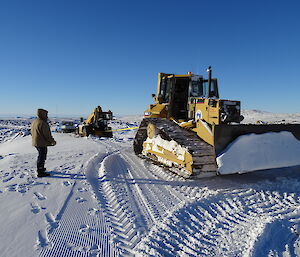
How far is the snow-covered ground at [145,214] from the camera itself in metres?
2.38

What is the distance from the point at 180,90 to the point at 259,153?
4.16 m

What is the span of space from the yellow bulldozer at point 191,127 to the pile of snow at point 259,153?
0.48ft

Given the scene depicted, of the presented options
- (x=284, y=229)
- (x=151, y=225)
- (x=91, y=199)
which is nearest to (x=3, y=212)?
(x=91, y=199)

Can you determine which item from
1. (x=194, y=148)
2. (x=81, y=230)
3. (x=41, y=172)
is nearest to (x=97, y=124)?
(x=41, y=172)

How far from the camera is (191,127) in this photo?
17.7ft

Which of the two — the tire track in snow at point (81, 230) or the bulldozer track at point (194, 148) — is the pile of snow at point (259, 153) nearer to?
the bulldozer track at point (194, 148)

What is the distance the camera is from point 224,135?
4.36m

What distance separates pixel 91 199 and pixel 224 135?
111 inches

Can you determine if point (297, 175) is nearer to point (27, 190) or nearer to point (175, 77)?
point (175, 77)

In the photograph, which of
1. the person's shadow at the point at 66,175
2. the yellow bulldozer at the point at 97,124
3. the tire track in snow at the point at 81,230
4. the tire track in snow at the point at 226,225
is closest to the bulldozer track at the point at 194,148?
the tire track in snow at the point at 226,225

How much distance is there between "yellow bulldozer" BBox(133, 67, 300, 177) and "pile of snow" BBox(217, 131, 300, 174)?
145 mm

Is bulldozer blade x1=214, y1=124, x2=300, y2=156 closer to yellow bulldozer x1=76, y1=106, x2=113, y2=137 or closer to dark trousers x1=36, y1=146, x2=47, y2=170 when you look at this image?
dark trousers x1=36, y1=146, x2=47, y2=170

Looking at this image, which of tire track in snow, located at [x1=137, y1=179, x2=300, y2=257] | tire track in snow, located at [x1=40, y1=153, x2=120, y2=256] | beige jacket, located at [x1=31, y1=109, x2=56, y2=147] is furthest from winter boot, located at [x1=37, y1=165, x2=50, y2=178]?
tire track in snow, located at [x1=137, y1=179, x2=300, y2=257]

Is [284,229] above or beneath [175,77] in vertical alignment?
beneath
